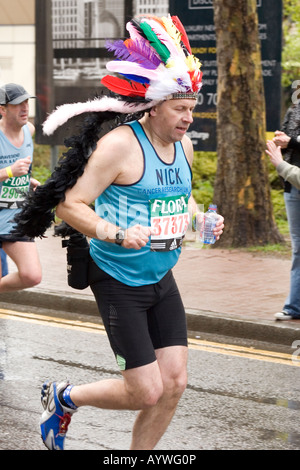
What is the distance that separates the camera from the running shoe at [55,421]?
4.56 m

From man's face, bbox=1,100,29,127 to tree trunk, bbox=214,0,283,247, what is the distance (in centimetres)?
507

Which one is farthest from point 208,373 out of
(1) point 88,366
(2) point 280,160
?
(2) point 280,160

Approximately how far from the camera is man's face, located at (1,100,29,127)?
279 inches

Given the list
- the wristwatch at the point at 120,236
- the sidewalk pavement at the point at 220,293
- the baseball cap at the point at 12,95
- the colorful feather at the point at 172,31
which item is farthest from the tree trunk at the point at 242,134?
the wristwatch at the point at 120,236

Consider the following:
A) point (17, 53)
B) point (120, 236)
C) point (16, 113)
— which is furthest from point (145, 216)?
point (17, 53)

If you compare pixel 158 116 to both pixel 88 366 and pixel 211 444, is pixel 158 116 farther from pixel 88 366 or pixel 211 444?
pixel 88 366

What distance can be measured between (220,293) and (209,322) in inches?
43.3

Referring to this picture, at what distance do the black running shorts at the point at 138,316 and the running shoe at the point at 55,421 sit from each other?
50 cm

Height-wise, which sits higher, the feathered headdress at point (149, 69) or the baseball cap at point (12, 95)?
the feathered headdress at point (149, 69)

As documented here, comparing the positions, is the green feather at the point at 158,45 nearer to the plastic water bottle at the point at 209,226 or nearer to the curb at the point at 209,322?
the plastic water bottle at the point at 209,226

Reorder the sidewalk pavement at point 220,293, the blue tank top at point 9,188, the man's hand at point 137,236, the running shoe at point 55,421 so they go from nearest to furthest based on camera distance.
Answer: the man's hand at point 137,236
the running shoe at point 55,421
the blue tank top at point 9,188
the sidewalk pavement at point 220,293

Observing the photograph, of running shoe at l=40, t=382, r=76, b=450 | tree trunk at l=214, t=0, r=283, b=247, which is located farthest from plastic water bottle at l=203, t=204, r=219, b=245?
tree trunk at l=214, t=0, r=283, b=247

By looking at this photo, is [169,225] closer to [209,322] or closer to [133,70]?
[133,70]

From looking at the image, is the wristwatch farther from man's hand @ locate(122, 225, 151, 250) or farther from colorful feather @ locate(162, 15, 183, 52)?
colorful feather @ locate(162, 15, 183, 52)
